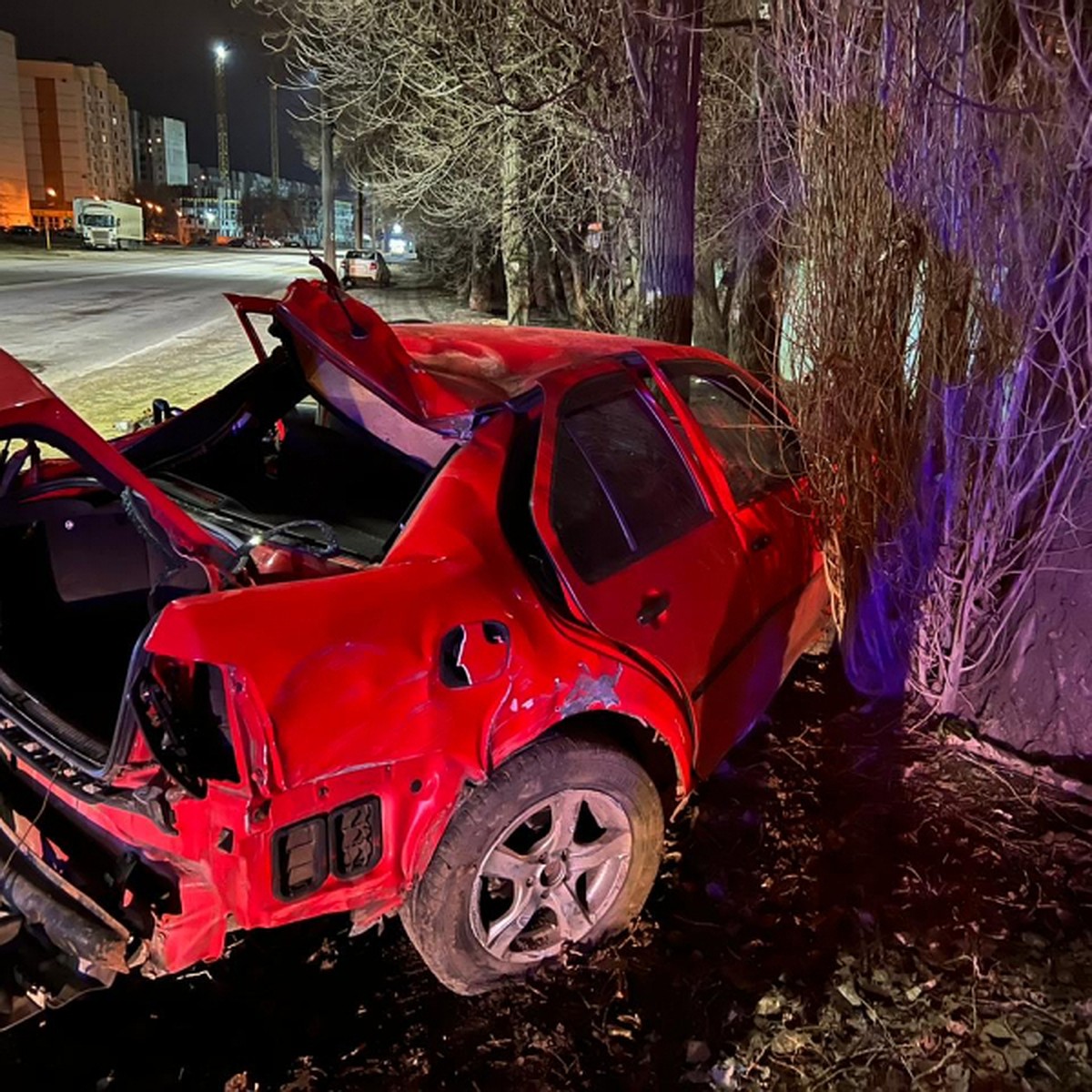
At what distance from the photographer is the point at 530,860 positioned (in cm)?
263

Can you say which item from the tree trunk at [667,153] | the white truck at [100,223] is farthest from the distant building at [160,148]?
the tree trunk at [667,153]

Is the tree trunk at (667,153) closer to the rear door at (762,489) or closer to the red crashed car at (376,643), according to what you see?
the rear door at (762,489)

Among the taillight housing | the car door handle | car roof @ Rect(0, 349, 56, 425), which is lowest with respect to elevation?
the taillight housing

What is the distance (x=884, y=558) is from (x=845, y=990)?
6.11ft

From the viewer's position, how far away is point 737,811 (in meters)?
3.52

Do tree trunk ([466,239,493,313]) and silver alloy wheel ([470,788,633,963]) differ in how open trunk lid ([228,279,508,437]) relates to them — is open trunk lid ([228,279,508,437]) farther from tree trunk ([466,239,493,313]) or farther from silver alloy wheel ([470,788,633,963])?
tree trunk ([466,239,493,313])

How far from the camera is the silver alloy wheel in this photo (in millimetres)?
2578

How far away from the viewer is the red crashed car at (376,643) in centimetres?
213

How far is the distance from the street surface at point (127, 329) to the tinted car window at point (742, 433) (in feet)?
20.7

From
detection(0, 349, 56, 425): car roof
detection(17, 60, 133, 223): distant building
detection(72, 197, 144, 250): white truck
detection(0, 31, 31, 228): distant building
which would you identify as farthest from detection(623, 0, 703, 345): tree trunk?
detection(17, 60, 133, 223): distant building

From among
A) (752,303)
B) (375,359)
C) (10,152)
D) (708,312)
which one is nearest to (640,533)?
(375,359)

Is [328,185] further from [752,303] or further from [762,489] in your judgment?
[762,489]

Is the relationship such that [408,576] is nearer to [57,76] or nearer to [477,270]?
[477,270]

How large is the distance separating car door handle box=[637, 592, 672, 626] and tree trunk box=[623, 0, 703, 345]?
4.30 metres
